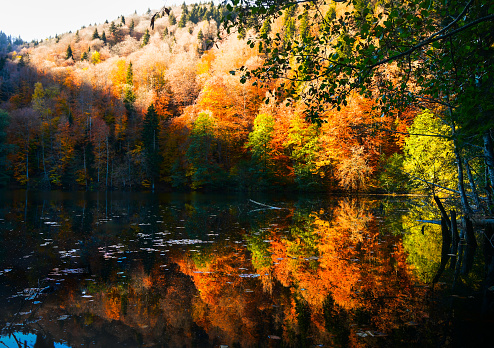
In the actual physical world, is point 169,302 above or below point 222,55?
below

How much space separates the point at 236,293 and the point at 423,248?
6.18 meters

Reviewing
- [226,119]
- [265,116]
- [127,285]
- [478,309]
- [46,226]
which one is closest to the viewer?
[478,309]

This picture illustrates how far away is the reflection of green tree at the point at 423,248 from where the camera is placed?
657cm

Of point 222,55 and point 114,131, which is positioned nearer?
point 114,131

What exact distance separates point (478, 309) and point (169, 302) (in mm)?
4365

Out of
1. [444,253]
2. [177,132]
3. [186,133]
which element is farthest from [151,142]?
[444,253]

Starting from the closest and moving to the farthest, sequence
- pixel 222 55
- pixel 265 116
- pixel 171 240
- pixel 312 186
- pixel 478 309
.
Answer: pixel 478 309
pixel 171 240
pixel 312 186
pixel 265 116
pixel 222 55

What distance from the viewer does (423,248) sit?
8.71m

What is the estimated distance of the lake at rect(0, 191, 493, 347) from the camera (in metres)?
3.67

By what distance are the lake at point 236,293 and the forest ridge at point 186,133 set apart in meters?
14.2

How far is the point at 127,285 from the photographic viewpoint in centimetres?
541

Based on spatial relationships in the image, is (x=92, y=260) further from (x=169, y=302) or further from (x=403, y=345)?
(x=403, y=345)

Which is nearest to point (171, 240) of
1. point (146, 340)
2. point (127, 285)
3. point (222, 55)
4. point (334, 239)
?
point (127, 285)

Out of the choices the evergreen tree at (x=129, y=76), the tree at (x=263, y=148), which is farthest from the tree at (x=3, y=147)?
the tree at (x=263, y=148)
